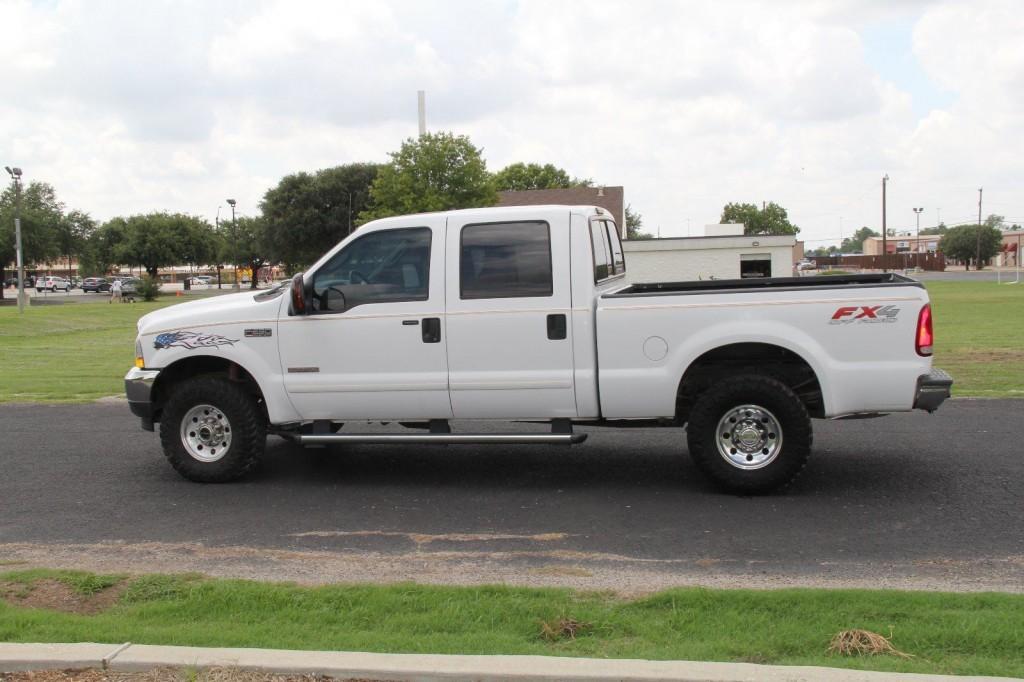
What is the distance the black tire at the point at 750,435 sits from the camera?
23.4ft

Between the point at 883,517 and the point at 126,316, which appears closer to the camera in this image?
the point at 883,517

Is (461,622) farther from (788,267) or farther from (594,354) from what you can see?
(788,267)

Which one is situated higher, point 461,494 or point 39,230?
point 39,230

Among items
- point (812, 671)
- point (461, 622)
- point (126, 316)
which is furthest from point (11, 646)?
point (126, 316)

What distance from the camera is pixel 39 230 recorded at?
60.8 metres

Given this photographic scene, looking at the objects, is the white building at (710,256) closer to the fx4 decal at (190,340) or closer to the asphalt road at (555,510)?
the asphalt road at (555,510)

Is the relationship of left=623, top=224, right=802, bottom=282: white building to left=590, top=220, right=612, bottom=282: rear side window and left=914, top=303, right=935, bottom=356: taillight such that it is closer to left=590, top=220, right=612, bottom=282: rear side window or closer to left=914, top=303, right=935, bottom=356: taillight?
left=590, top=220, right=612, bottom=282: rear side window

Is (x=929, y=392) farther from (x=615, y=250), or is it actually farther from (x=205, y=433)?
(x=205, y=433)

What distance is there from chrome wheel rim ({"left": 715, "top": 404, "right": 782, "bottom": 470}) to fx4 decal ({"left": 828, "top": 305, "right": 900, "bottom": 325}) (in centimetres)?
87

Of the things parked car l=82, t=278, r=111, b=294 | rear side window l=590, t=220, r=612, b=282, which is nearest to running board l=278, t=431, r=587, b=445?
rear side window l=590, t=220, r=612, b=282

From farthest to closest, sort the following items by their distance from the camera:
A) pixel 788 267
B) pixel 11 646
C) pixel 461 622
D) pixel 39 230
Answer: pixel 39 230 → pixel 788 267 → pixel 461 622 → pixel 11 646

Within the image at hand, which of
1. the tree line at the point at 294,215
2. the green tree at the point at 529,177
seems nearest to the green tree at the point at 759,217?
the tree line at the point at 294,215

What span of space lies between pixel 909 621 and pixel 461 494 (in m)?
3.85

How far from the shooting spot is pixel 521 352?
294 inches
